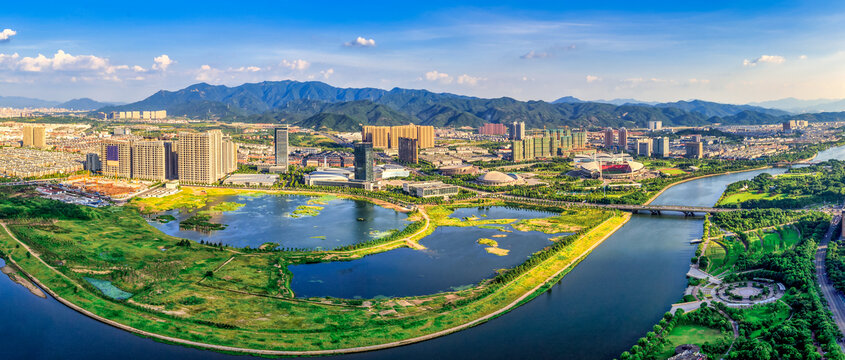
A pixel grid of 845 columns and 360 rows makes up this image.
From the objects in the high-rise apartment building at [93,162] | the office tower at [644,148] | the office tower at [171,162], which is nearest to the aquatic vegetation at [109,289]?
the office tower at [171,162]

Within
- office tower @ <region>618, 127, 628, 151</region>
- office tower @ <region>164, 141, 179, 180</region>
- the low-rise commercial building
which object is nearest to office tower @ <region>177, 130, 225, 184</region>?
office tower @ <region>164, 141, 179, 180</region>

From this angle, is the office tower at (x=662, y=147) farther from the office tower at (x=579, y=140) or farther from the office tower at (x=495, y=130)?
the office tower at (x=495, y=130)

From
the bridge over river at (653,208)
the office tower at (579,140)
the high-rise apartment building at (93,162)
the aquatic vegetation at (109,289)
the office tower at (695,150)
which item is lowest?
the aquatic vegetation at (109,289)

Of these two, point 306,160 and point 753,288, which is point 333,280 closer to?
point 753,288

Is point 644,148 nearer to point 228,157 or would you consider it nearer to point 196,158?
point 228,157

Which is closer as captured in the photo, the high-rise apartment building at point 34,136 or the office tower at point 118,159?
the office tower at point 118,159

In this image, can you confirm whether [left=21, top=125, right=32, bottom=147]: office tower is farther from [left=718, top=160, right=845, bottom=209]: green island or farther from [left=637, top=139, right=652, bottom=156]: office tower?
[left=637, top=139, right=652, bottom=156]: office tower
